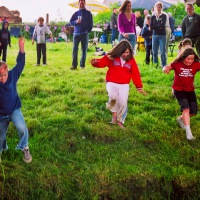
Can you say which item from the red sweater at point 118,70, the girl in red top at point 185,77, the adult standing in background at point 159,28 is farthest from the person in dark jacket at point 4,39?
the girl in red top at point 185,77

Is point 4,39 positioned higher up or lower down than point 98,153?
higher up

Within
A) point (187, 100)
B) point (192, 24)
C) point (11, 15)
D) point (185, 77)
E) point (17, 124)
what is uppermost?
point (11, 15)

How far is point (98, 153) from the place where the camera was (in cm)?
473

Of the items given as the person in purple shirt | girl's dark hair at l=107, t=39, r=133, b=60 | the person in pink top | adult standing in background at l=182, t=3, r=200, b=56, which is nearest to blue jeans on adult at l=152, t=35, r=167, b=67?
adult standing in background at l=182, t=3, r=200, b=56

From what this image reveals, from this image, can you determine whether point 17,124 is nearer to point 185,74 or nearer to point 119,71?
point 119,71

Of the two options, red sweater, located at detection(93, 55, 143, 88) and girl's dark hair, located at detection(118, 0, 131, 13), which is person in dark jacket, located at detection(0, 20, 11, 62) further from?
red sweater, located at detection(93, 55, 143, 88)

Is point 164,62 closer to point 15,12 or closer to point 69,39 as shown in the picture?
point 69,39

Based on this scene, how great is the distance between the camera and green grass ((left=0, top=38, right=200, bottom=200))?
4.14 m

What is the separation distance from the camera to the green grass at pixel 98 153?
414 centimetres

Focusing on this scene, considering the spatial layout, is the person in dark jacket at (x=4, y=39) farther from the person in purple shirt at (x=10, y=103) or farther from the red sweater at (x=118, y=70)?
the person in purple shirt at (x=10, y=103)

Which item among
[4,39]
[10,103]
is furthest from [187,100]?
[4,39]

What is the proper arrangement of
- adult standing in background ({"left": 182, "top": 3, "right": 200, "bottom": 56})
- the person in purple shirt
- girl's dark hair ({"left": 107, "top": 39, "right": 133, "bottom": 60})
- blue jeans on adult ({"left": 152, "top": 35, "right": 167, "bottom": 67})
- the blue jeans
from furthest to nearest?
blue jeans on adult ({"left": 152, "top": 35, "right": 167, "bottom": 67}) → adult standing in background ({"left": 182, "top": 3, "right": 200, "bottom": 56}) → girl's dark hair ({"left": 107, "top": 39, "right": 133, "bottom": 60}) → the blue jeans → the person in purple shirt

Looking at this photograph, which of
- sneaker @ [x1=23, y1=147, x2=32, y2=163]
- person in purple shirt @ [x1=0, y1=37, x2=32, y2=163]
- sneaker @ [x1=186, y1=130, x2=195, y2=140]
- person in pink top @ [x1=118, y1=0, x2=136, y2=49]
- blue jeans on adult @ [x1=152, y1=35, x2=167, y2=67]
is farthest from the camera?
blue jeans on adult @ [x1=152, y1=35, x2=167, y2=67]

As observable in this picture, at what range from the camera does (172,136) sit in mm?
5285
